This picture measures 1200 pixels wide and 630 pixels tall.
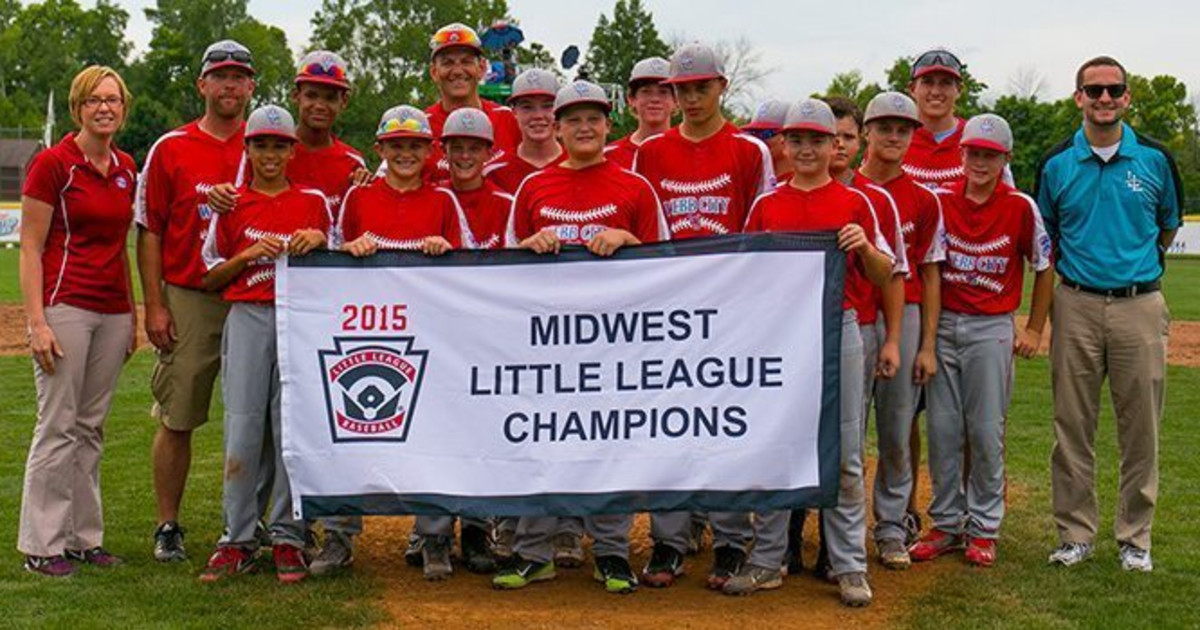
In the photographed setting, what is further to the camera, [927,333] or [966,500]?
[966,500]

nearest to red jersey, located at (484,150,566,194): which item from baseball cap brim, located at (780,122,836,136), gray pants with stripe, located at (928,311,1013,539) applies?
baseball cap brim, located at (780,122,836,136)

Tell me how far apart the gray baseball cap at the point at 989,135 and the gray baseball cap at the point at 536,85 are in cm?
224

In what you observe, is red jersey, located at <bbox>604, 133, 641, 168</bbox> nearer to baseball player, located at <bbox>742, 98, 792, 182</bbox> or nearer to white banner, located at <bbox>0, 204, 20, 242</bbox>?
baseball player, located at <bbox>742, 98, 792, 182</bbox>

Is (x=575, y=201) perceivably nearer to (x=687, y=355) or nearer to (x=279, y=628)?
→ (x=687, y=355)

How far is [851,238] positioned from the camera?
5.98 metres

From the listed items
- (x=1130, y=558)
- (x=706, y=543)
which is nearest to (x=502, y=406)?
(x=706, y=543)

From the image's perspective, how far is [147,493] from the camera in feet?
29.1

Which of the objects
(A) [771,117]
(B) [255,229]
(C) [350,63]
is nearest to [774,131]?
(A) [771,117]

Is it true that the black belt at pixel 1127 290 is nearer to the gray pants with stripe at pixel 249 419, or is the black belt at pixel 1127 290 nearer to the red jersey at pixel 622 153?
the red jersey at pixel 622 153

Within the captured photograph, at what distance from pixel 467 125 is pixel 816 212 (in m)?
1.85

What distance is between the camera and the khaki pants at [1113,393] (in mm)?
6879

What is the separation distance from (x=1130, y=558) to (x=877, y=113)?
109 inches

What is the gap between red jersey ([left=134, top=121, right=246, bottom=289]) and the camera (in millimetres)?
6754

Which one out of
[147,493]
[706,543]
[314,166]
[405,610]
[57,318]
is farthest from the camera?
[147,493]
